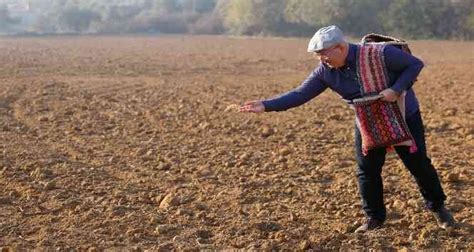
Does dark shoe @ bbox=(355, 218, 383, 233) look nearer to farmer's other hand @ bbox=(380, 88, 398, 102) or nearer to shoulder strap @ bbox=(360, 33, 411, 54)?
farmer's other hand @ bbox=(380, 88, 398, 102)

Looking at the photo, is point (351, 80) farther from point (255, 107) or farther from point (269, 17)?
point (269, 17)

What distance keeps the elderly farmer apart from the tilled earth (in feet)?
1.21

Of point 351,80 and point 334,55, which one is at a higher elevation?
point 334,55

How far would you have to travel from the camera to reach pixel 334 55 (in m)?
4.27

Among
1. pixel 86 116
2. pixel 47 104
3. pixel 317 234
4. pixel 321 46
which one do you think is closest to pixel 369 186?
pixel 317 234

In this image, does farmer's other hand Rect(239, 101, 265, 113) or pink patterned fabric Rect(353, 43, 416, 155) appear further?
farmer's other hand Rect(239, 101, 265, 113)

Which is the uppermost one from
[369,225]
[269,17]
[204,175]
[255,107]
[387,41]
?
[387,41]

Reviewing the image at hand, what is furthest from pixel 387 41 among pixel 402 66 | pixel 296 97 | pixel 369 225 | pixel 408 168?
pixel 369 225

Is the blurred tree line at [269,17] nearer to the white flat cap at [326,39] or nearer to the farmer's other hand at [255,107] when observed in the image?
the farmer's other hand at [255,107]

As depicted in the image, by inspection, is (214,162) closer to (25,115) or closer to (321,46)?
(321,46)

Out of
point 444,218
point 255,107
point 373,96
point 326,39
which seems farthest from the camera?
point 444,218

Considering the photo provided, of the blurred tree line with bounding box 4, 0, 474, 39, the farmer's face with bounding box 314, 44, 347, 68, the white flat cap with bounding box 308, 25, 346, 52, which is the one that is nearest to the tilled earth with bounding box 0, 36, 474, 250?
the farmer's face with bounding box 314, 44, 347, 68

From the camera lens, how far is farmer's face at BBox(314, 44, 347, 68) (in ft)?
14.0

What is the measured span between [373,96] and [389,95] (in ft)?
0.38
